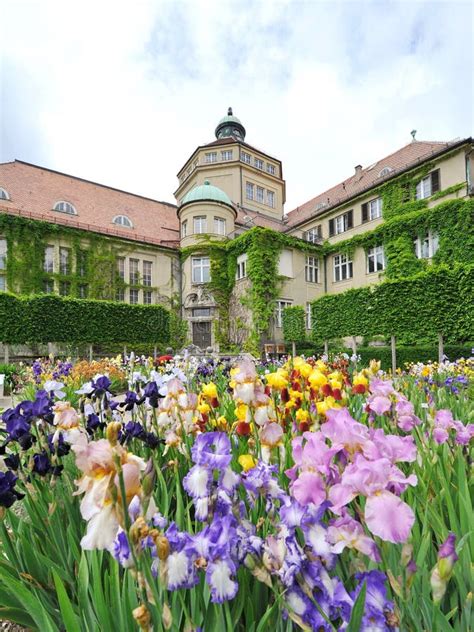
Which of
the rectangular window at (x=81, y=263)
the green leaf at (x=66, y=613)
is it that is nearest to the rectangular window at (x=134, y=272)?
the rectangular window at (x=81, y=263)

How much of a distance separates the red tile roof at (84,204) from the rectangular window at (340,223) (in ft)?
40.6

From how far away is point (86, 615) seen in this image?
1041mm

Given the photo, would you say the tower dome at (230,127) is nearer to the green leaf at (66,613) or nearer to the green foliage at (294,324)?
the green foliage at (294,324)

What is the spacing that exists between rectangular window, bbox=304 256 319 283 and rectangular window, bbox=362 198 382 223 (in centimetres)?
448

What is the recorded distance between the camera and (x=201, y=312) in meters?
24.5

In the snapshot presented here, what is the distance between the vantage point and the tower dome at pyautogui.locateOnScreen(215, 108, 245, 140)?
38.6 meters

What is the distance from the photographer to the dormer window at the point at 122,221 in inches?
1030

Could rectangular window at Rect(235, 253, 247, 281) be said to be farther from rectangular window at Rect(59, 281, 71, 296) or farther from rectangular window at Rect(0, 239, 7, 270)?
rectangular window at Rect(0, 239, 7, 270)

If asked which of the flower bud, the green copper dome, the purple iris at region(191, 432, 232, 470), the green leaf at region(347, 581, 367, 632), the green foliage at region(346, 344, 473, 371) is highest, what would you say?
the green copper dome

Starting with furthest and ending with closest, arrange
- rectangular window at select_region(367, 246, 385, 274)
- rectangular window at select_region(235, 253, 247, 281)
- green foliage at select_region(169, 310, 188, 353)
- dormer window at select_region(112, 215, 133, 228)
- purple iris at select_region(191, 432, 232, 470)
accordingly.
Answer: dormer window at select_region(112, 215, 133, 228) < green foliage at select_region(169, 310, 188, 353) < rectangular window at select_region(235, 253, 247, 281) < rectangular window at select_region(367, 246, 385, 274) < purple iris at select_region(191, 432, 232, 470)

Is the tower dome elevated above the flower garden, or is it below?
above

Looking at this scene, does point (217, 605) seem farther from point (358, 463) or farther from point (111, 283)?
point (111, 283)

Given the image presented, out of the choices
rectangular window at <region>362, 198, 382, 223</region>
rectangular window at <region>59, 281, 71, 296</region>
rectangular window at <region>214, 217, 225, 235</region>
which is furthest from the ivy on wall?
rectangular window at <region>59, 281, 71, 296</region>

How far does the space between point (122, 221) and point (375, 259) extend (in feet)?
62.4
